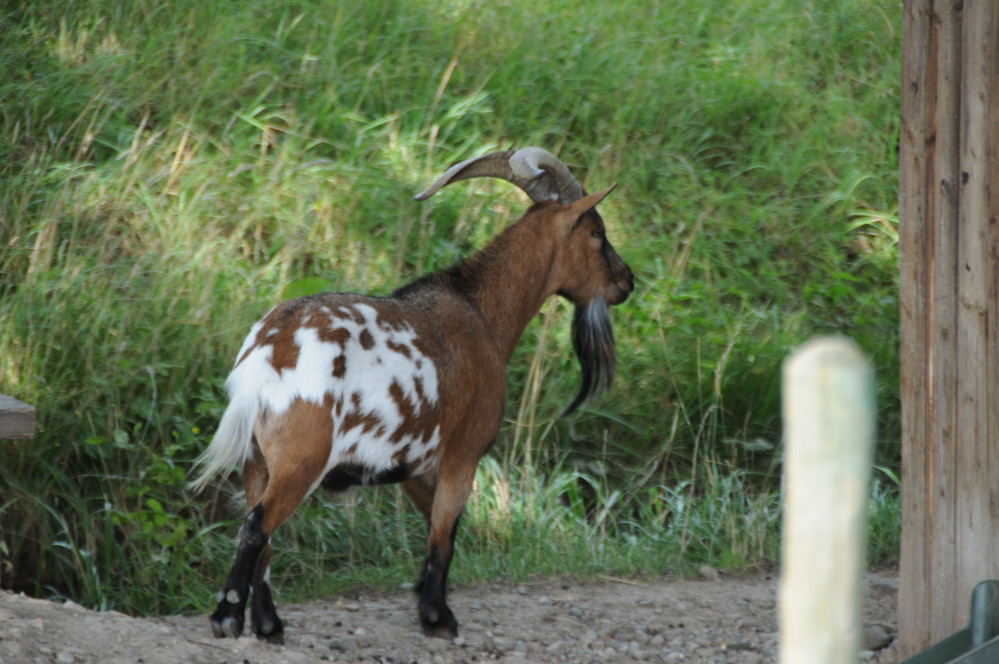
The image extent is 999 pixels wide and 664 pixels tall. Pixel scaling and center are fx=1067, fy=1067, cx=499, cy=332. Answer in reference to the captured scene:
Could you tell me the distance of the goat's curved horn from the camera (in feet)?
15.0

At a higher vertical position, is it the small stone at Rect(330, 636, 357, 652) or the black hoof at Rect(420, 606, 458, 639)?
the black hoof at Rect(420, 606, 458, 639)

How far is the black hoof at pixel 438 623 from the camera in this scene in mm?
4102

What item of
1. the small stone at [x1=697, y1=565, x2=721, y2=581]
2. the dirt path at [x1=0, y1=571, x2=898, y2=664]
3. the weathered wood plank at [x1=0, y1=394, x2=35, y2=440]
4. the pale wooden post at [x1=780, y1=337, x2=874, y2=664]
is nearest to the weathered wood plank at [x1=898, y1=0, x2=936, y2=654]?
the dirt path at [x1=0, y1=571, x2=898, y2=664]

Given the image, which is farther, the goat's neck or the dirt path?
the goat's neck

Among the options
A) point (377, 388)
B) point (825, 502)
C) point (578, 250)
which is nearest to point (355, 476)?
point (377, 388)

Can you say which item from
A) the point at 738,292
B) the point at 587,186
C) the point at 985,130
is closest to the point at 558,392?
the point at 738,292

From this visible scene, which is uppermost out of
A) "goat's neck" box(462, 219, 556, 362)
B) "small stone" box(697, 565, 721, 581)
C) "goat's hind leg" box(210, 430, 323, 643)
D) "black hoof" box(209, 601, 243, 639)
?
"goat's neck" box(462, 219, 556, 362)

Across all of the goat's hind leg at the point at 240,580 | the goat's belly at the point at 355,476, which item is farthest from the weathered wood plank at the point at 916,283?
the goat's hind leg at the point at 240,580

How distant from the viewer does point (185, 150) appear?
6.78 meters

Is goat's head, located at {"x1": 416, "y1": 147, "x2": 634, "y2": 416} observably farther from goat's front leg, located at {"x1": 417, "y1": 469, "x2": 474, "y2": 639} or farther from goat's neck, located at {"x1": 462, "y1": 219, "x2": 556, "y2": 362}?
goat's front leg, located at {"x1": 417, "y1": 469, "x2": 474, "y2": 639}

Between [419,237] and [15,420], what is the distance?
3365mm

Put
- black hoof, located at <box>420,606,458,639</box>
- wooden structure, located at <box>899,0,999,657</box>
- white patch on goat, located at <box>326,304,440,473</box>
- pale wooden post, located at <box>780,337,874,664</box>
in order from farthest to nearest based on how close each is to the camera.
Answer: black hoof, located at <box>420,606,458,639</box>
white patch on goat, located at <box>326,304,440,473</box>
wooden structure, located at <box>899,0,999,657</box>
pale wooden post, located at <box>780,337,874,664</box>

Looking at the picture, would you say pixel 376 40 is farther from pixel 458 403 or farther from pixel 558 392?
pixel 458 403

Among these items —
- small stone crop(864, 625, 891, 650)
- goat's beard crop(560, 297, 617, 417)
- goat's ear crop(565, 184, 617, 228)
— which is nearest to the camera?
small stone crop(864, 625, 891, 650)
